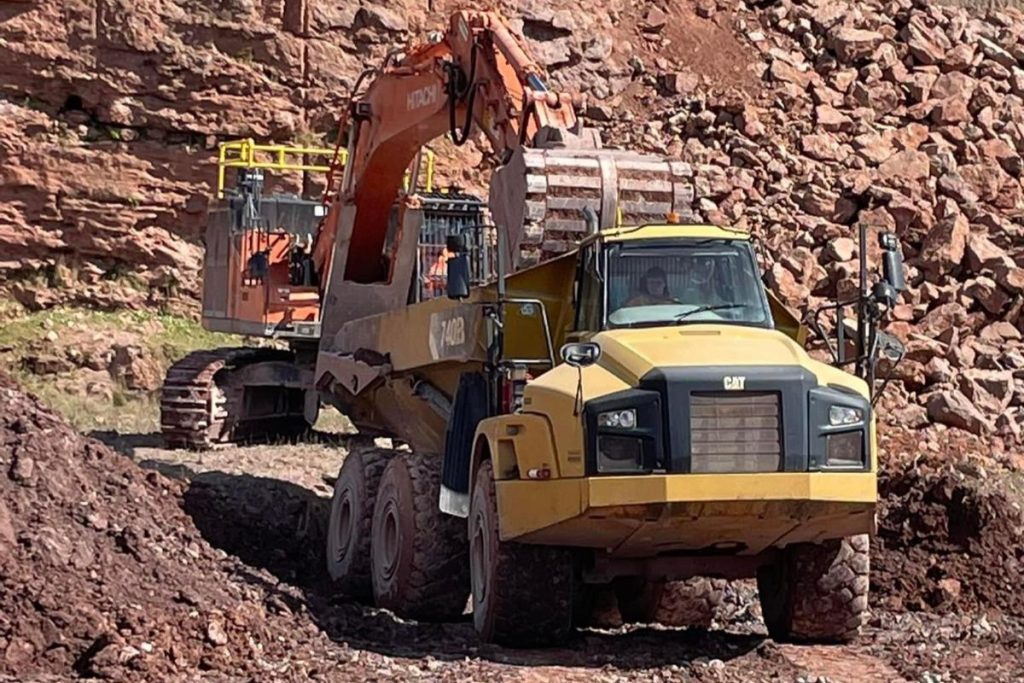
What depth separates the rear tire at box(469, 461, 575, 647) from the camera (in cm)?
999

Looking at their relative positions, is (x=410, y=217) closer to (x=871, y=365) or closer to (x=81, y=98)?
(x=871, y=365)

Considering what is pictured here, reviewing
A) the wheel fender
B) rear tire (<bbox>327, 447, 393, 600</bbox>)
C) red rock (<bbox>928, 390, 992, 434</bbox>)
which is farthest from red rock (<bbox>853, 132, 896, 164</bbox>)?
the wheel fender

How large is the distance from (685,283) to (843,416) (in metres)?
1.31

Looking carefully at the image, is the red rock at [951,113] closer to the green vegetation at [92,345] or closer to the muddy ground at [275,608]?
the green vegetation at [92,345]

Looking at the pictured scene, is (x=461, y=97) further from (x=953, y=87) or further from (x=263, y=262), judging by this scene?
(x=953, y=87)

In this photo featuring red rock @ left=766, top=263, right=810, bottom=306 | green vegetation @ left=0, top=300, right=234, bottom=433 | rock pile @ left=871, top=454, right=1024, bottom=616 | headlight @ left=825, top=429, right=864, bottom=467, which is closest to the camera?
headlight @ left=825, top=429, right=864, bottom=467

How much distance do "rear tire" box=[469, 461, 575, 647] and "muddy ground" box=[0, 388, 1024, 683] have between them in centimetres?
14

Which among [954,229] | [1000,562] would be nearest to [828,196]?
[954,229]

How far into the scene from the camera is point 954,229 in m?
24.5

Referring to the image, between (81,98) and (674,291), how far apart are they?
60.3 feet

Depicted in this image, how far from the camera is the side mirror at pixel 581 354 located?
9.66m

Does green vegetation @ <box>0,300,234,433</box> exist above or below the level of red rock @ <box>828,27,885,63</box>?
below

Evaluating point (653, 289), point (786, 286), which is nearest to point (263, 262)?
point (786, 286)

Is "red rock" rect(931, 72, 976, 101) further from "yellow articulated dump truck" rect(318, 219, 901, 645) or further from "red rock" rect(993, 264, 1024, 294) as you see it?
"yellow articulated dump truck" rect(318, 219, 901, 645)
